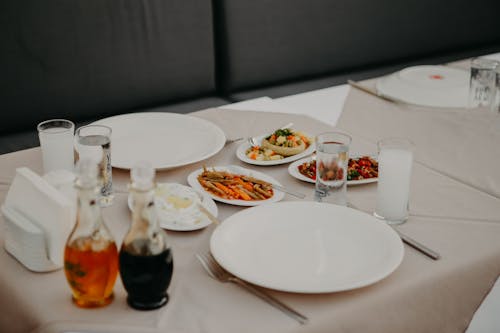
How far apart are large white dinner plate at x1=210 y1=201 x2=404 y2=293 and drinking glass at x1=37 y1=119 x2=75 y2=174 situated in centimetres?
36

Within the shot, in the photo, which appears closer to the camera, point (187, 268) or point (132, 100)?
point (187, 268)

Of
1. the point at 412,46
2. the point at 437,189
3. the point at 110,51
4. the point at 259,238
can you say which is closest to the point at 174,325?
the point at 259,238

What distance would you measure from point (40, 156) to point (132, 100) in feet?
3.32

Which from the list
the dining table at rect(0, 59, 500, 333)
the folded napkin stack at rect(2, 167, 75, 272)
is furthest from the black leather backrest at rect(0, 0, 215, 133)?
the folded napkin stack at rect(2, 167, 75, 272)

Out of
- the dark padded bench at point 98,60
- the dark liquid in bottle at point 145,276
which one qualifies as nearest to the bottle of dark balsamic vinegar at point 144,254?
the dark liquid in bottle at point 145,276

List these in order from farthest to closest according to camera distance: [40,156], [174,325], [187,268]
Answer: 1. [40,156]
2. [187,268]
3. [174,325]

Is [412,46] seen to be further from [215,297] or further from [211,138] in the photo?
[215,297]

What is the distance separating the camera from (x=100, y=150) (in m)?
1.21

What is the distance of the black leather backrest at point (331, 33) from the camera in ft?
8.35

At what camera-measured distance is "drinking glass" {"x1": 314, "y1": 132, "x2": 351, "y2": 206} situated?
1.17 m

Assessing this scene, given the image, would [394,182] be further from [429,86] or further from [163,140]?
[429,86]

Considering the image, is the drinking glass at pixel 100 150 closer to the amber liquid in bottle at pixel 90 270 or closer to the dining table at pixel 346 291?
the dining table at pixel 346 291

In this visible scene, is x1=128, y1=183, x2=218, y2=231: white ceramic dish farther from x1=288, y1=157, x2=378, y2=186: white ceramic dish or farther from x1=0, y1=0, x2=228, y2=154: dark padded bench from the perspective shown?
x1=0, y1=0, x2=228, y2=154: dark padded bench

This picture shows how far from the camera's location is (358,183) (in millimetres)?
1279
